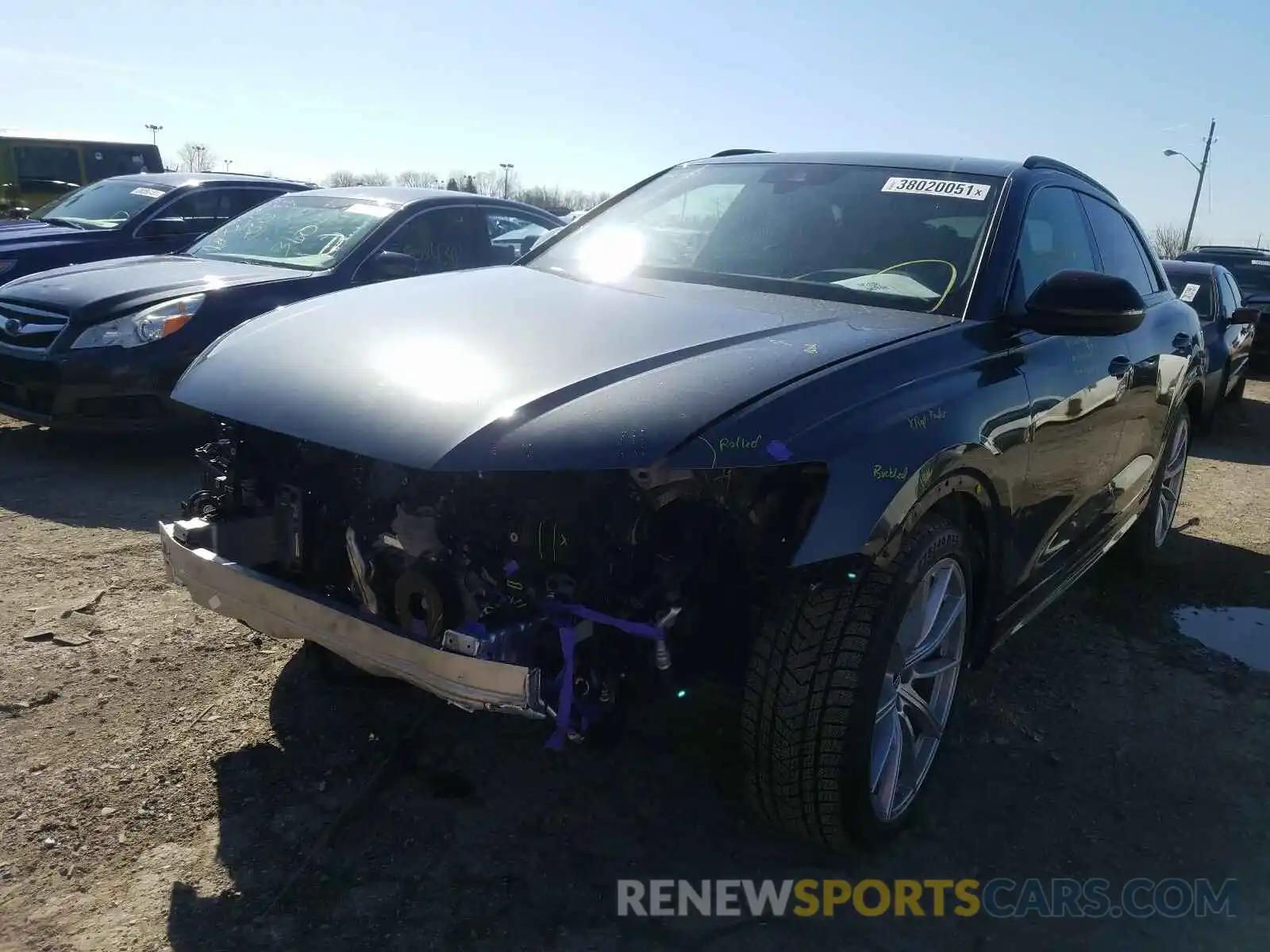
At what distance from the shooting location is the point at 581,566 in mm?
2234

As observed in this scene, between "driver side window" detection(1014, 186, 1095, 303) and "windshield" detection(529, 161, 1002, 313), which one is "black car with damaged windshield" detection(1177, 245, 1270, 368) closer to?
"driver side window" detection(1014, 186, 1095, 303)

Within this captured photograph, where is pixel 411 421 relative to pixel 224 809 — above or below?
above

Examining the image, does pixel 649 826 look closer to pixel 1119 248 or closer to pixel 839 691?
pixel 839 691

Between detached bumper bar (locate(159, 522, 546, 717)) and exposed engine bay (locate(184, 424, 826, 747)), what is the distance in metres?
0.03

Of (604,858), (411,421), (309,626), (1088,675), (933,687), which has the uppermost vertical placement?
(411,421)

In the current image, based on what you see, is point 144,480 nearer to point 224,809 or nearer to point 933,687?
point 224,809

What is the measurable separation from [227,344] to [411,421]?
84cm

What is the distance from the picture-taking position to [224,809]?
2543 mm

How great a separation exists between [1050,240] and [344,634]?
2.60 metres

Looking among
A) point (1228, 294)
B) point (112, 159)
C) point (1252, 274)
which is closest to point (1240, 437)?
point (1228, 294)

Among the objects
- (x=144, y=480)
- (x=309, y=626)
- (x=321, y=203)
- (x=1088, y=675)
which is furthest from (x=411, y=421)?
(x=321, y=203)

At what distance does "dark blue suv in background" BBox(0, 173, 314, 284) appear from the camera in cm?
753

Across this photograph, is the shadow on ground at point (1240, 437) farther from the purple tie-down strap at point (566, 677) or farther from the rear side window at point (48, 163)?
the rear side window at point (48, 163)

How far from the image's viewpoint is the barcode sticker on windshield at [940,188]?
3226 mm
